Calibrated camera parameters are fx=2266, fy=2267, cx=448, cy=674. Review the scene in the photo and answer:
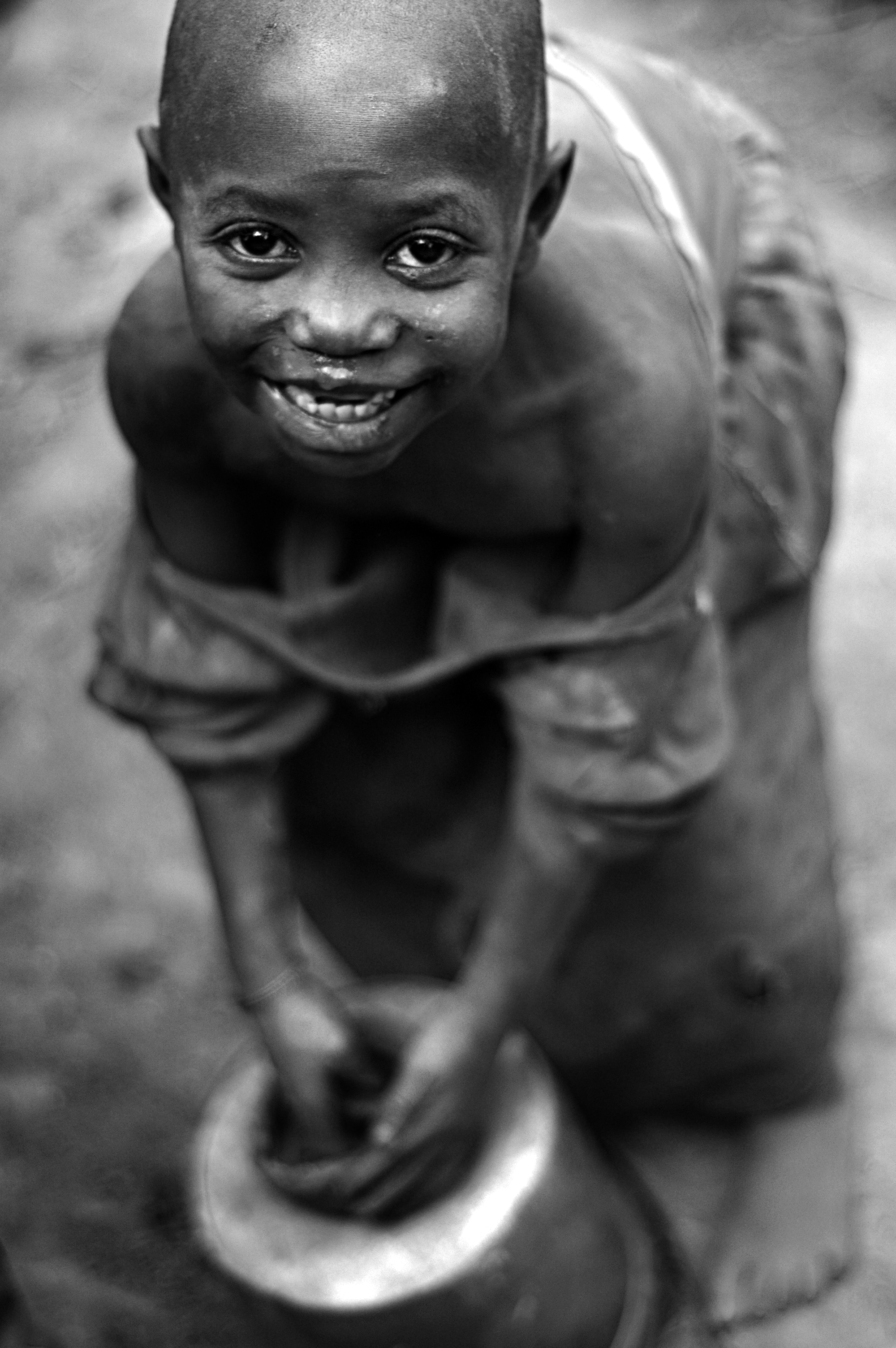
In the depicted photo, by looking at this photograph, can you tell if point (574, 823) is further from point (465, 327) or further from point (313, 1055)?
point (465, 327)

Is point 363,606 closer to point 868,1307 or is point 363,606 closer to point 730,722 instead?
point 730,722

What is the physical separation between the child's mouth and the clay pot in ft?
2.04

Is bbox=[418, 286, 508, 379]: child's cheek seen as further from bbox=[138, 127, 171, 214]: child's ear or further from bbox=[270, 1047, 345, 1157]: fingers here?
bbox=[270, 1047, 345, 1157]: fingers

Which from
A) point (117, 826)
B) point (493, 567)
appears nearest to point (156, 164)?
point (493, 567)

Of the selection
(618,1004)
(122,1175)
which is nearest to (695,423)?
(618,1004)

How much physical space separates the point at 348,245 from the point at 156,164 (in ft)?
0.54

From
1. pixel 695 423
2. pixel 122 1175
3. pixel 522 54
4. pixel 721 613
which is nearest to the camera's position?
pixel 522 54

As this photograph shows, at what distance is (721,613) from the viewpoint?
1826 mm

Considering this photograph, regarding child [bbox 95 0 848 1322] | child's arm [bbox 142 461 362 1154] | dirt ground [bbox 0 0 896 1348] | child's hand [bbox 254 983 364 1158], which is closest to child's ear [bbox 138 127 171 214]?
child [bbox 95 0 848 1322]

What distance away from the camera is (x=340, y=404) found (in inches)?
51.3

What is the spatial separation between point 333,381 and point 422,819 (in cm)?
68

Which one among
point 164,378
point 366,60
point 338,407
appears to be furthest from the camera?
point 164,378

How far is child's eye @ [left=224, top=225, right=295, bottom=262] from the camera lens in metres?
1.25

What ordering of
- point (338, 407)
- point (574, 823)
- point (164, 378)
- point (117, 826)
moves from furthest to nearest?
point (117, 826) → point (574, 823) → point (164, 378) → point (338, 407)
